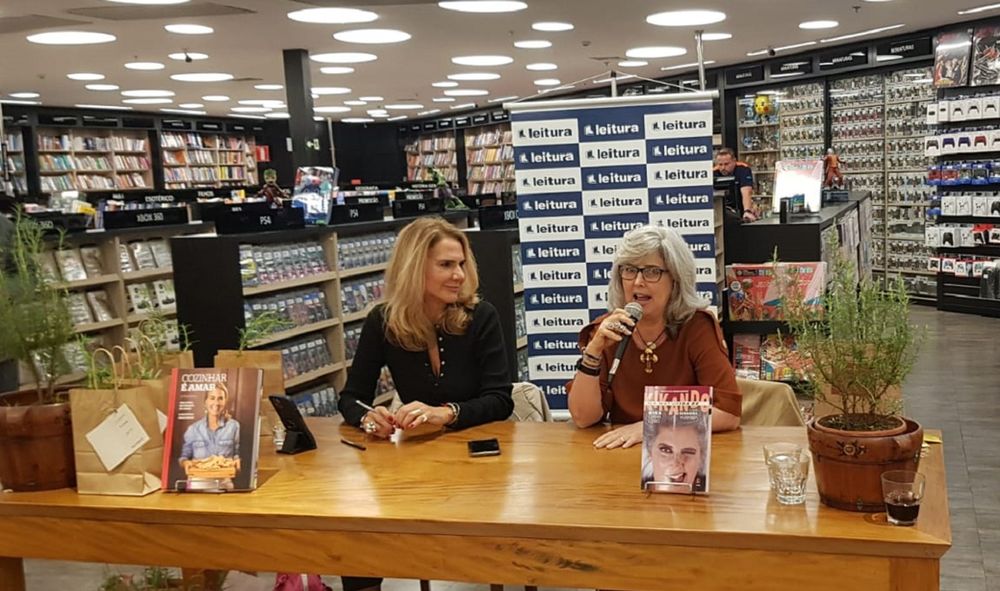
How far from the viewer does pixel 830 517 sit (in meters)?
1.75

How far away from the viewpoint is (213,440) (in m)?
2.12

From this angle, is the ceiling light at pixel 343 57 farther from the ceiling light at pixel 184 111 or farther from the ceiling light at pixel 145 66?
the ceiling light at pixel 184 111

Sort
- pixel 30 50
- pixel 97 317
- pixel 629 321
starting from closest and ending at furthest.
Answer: pixel 629 321 < pixel 97 317 < pixel 30 50

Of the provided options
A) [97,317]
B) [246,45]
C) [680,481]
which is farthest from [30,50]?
[680,481]

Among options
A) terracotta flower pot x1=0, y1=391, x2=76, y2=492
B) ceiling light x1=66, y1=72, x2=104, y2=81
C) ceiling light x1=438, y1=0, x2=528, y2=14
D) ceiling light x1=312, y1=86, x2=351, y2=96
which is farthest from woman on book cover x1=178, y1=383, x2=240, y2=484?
ceiling light x1=312, y1=86, x2=351, y2=96

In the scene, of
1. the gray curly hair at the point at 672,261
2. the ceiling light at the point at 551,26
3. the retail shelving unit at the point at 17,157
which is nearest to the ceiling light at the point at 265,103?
the retail shelving unit at the point at 17,157

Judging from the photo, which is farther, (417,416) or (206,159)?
(206,159)

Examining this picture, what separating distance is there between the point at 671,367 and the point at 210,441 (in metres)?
1.31

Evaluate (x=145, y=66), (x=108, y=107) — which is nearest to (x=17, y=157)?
(x=108, y=107)

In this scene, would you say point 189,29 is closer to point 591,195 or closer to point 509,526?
point 591,195

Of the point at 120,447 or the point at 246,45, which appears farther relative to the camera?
the point at 246,45

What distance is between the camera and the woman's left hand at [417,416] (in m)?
2.50

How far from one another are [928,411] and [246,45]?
7342 millimetres

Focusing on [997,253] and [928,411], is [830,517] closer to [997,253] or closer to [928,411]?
[928,411]
